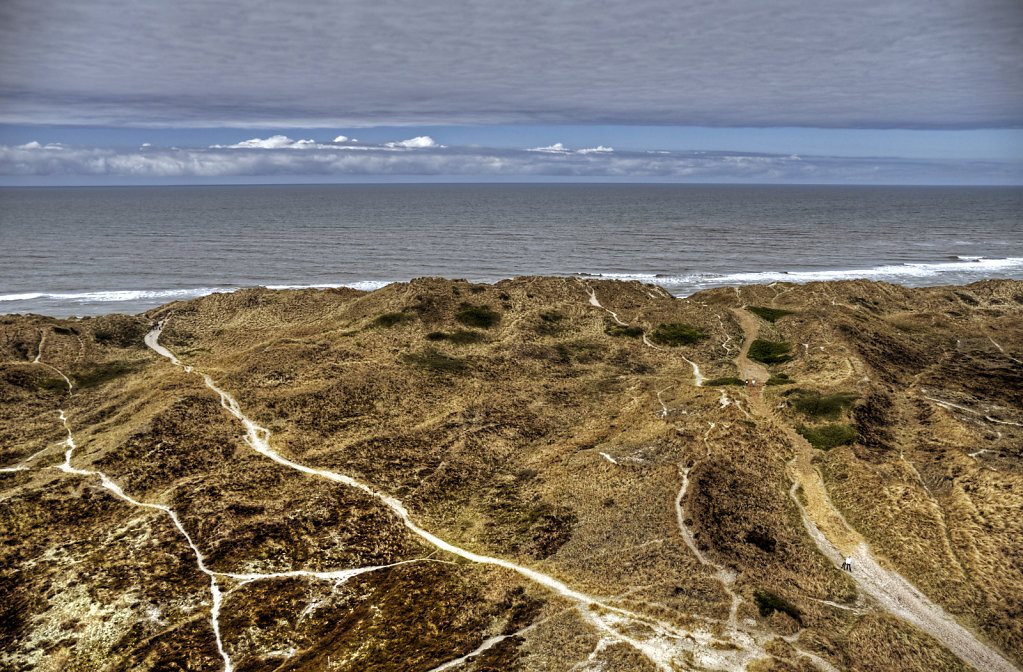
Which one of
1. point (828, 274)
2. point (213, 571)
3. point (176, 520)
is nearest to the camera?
point (213, 571)

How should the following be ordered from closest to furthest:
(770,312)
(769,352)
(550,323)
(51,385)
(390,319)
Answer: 1. (51,385)
2. (769,352)
3. (390,319)
4. (550,323)
5. (770,312)

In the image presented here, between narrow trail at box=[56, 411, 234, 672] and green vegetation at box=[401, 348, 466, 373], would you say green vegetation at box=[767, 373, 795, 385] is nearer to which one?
green vegetation at box=[401, 348, 466, 373]

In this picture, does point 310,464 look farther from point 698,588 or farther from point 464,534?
point 698,588

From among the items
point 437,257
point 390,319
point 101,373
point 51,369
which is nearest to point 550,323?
point 390,319

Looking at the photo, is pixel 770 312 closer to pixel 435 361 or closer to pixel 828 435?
pixel 828 435

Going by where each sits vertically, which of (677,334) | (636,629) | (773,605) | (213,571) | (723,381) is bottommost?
(773,605)

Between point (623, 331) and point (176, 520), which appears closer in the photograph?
point (176, 520)

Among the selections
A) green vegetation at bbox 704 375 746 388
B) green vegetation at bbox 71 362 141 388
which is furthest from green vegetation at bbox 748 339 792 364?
green vegetation at bbox 71 362 141 388
